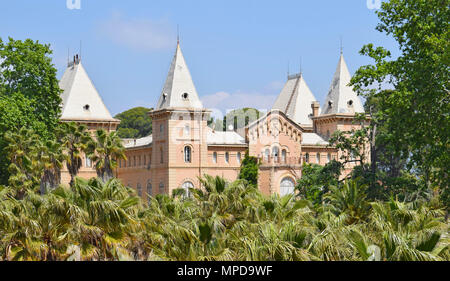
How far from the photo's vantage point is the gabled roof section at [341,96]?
8238 cm

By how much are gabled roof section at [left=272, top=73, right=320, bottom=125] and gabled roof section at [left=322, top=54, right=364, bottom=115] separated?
515 centimetres

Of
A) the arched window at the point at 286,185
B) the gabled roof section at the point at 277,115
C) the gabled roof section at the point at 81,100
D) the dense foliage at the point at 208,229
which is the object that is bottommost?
the dense foliage at the point at 208,229

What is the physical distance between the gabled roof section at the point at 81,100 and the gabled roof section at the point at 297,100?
20.9m

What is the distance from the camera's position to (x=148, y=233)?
2409cm

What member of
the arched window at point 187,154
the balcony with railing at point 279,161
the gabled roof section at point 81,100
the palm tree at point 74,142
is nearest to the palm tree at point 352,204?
the palm tree at point 74,142

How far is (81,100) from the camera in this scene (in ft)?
262

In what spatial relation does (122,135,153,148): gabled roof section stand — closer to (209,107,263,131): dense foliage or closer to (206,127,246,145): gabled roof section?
(206,127,246,145): gabled roof section

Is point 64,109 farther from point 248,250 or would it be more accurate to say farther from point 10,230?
point 248,250

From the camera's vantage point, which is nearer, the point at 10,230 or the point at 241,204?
the point at 10,230

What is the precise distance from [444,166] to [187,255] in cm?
2162

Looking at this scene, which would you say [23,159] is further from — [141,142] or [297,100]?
[297,100]

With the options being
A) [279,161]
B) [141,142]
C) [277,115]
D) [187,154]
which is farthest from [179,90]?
[279,161]

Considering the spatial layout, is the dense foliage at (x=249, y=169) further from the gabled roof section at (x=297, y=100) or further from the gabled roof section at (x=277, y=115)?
the gabled roof section at (x=297, y=100)
